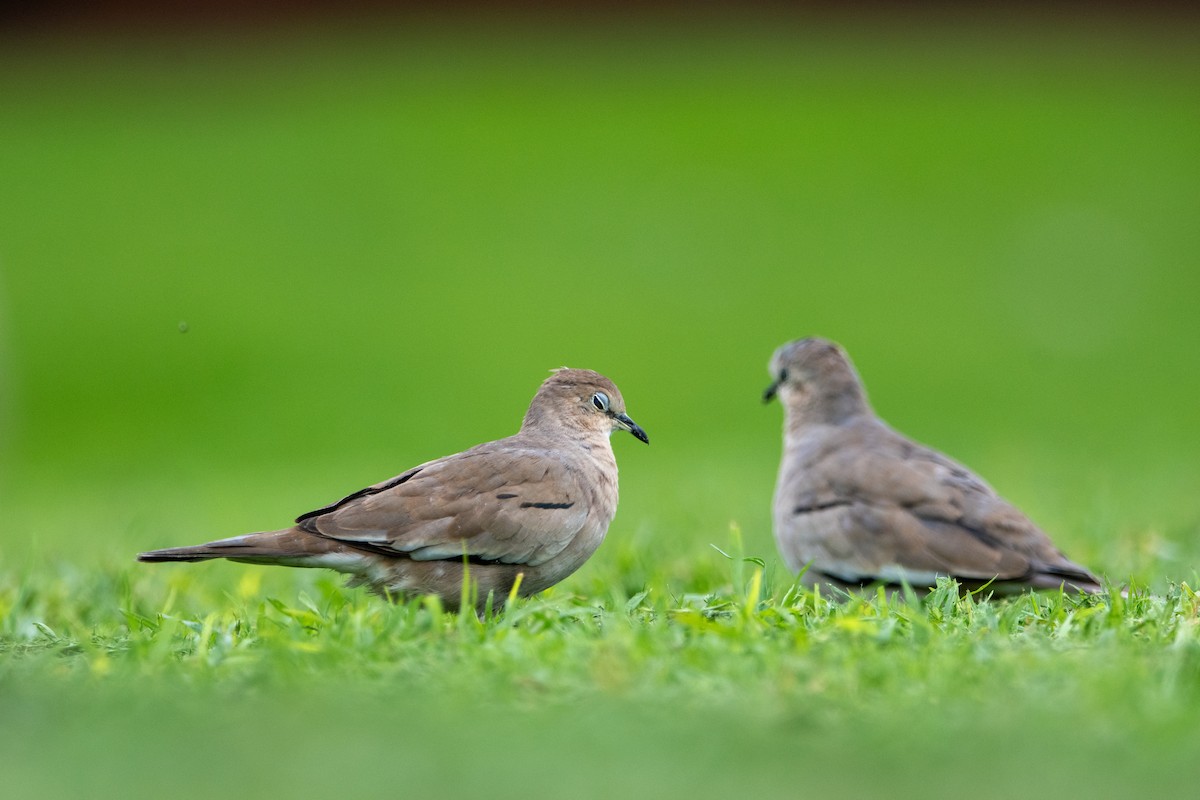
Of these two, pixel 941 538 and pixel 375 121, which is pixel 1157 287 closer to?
pixel 375 121

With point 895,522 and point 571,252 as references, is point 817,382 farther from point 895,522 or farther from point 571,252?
point 571,252

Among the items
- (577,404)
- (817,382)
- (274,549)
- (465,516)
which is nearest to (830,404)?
(817,382)

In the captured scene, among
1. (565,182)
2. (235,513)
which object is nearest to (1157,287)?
(565,182)

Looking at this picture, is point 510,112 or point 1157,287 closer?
point 1157,287

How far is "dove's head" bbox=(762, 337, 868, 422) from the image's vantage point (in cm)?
805

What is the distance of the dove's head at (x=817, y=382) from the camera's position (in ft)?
26.4

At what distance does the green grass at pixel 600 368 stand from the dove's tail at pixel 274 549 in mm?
234

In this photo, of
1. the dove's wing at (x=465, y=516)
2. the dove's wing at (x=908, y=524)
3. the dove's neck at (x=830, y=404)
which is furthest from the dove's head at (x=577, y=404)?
the dove's neck at (x=830, y=404)

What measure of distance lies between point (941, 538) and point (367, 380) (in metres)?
13.6

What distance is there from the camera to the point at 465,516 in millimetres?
5898

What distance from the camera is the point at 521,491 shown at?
19.7 ft

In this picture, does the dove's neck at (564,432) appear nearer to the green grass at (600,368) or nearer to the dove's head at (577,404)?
the dove's head at (577,404)

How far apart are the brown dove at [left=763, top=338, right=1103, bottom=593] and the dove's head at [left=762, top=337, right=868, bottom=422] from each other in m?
0.09

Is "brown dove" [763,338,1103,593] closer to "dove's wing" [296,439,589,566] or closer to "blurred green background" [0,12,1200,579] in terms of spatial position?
"dove's wing" [296,439,589,566]
